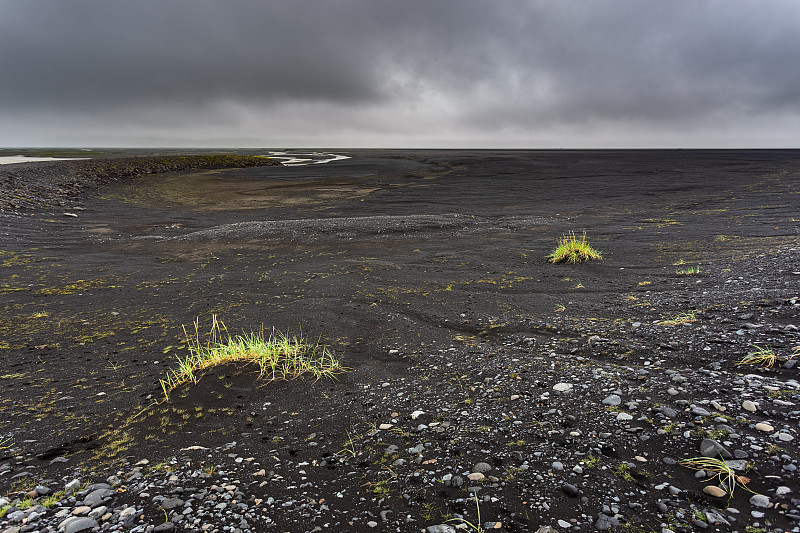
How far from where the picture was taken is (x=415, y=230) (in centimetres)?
1689

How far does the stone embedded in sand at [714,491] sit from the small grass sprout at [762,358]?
8.10 feet

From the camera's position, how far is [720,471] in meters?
3.00

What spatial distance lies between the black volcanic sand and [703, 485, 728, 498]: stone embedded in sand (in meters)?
0.07

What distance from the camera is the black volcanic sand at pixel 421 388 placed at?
3.05m

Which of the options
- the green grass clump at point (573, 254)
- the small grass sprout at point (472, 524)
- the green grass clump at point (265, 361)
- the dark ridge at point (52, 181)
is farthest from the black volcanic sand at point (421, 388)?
the dark ridge at point (52, 181)

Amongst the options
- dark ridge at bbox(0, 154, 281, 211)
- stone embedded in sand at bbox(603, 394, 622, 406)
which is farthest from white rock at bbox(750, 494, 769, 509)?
dark ridge at bbox(0, 154, 281, 211)

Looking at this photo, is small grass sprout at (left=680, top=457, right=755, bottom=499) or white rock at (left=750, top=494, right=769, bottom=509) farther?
small grass sprout at (left=680, top=457, right=755, bottom=499)

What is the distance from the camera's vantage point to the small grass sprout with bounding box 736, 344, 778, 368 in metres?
4.54

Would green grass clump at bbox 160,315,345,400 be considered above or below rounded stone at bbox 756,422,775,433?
below

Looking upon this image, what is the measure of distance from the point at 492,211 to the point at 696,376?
59.1 feet

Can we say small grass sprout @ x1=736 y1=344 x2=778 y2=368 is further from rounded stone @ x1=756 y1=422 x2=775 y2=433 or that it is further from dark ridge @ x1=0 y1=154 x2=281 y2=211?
dark ridge @ x1=0 y1=154 x2=281 y2=211

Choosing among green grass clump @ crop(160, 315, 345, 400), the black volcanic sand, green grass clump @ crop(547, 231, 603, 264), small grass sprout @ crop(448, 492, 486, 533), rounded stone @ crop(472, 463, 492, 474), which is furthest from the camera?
green grass clump @ crop(547, 231, 603, 264)

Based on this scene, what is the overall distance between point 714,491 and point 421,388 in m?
2.81

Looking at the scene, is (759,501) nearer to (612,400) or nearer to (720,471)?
(720,471)
